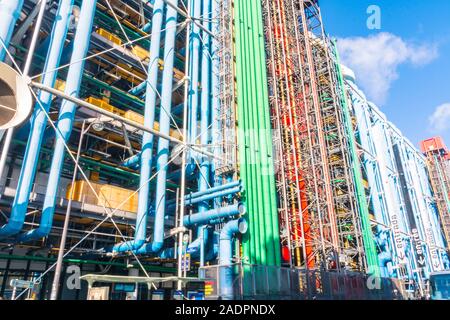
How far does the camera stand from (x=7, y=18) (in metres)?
14.1

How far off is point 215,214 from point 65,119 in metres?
8.70

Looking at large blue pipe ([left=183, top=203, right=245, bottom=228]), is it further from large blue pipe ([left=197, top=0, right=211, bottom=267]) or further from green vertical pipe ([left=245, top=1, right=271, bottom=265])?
green vertical pipe ([left=245, top=1, right=271, bottom=265])

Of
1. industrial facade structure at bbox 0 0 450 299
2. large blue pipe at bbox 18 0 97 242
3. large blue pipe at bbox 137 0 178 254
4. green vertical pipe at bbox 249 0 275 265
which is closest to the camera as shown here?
large blue pipe at bbox 18 0 97 242

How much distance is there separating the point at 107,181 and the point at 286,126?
1404 cm

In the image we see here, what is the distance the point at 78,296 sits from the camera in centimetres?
1850

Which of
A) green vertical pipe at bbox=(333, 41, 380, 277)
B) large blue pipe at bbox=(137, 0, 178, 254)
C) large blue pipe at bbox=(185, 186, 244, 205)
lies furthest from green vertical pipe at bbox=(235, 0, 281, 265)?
green vertical pipe at bbox=(333, 41, 380, 277)

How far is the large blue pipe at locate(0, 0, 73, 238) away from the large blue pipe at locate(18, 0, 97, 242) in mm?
738

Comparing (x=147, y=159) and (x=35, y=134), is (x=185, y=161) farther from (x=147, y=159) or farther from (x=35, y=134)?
(x=35, y=134)

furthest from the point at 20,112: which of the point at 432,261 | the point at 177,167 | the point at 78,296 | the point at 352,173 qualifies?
the point at 432,261

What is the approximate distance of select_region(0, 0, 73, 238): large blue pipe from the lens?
13094mm

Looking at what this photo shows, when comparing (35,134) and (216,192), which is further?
(216,192)

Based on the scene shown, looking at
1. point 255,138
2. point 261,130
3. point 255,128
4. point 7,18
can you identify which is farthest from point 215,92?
point 7,18

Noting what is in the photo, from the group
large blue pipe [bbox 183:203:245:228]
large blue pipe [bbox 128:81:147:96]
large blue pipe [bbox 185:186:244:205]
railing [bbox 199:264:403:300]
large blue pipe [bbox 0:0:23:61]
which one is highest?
large blue pipe [bbox 128:81:147:96]

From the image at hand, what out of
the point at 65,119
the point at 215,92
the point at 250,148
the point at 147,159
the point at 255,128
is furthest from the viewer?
the point at 215,92
